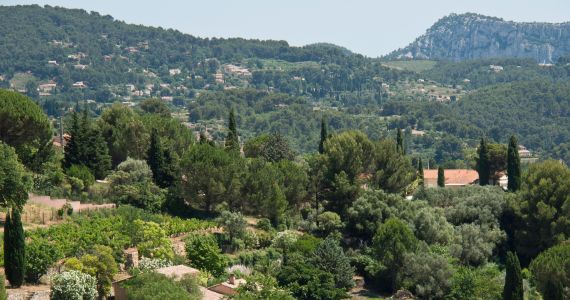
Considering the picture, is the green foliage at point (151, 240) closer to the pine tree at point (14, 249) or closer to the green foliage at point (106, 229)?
the green foliage at point (106, 229)

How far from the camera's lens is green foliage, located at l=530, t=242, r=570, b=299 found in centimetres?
4100

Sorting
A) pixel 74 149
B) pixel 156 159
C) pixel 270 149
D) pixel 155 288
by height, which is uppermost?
pixel 74 149

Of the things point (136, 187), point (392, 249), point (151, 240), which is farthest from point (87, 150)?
point (392, 249)

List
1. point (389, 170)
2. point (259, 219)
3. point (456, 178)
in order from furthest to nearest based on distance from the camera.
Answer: point (456, 178), point (389, 170), point (259, 219)

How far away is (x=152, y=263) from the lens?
3825 cm

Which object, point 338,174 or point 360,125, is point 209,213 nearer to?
point 338,174

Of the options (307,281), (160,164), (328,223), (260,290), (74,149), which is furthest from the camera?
(160,164)

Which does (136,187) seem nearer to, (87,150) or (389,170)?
(87,150)

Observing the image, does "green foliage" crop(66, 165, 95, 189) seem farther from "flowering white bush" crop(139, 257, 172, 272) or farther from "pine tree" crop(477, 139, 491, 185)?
"pine tree" crop(477, 139, 491, 185)

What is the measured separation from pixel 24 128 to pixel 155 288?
2147 cm

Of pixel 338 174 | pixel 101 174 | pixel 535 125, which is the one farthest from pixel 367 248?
pixel 535 125

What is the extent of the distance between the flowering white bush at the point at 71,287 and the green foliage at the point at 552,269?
20043mm

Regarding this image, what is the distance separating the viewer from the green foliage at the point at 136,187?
48.4 meters

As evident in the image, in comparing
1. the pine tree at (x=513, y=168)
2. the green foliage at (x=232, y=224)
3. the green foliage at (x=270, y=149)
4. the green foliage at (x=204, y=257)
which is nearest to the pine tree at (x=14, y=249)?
the green foliage at (x=204, y=257)
